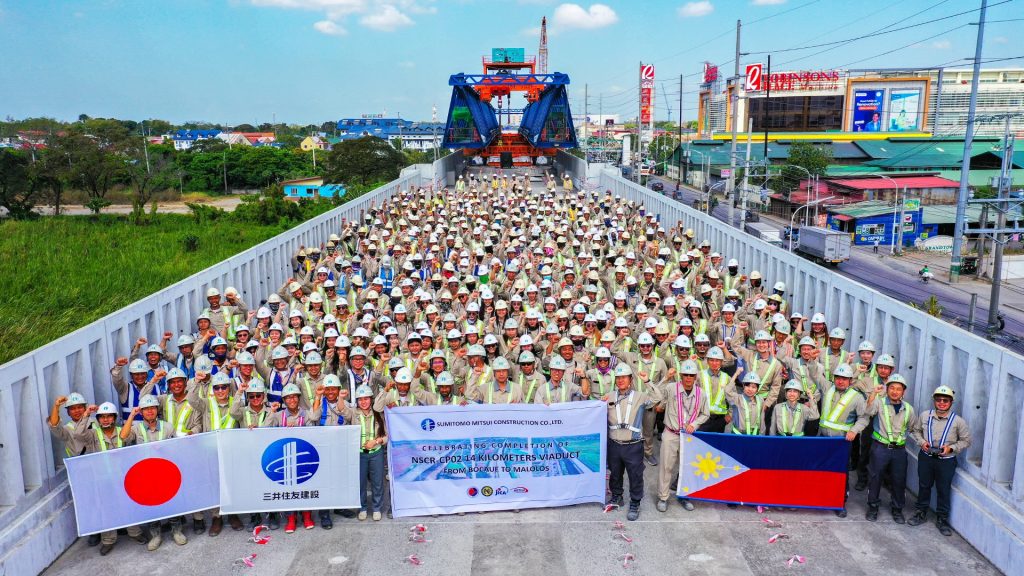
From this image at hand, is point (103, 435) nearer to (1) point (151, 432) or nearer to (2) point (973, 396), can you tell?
(1) point (151, 432)

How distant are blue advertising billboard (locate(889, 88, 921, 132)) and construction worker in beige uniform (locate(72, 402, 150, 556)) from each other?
99.7 metres

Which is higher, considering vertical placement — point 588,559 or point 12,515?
point 12,515

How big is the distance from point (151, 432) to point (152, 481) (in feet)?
1.51

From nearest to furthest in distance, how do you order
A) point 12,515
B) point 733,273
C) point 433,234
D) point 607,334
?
point 12,515, point 607,334, point 733,273, point 433,234

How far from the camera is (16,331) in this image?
10.7 metres

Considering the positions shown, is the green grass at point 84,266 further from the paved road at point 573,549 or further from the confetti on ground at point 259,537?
the paved road at point 573,549

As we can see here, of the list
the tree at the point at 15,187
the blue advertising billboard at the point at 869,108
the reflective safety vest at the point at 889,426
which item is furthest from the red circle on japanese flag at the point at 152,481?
the blue advertising billboard at the point at 869,108

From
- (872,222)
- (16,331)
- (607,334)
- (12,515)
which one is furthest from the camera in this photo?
(872,222)

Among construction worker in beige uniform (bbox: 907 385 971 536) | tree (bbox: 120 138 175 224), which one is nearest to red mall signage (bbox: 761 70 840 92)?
tree (bbox: 120 138 175 224)

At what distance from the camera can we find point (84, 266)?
1805 centimetres

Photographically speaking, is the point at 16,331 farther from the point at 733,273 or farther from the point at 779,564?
the point at 733,273

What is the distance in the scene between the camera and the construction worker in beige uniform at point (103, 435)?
691cm

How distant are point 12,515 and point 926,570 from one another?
7.97 meters

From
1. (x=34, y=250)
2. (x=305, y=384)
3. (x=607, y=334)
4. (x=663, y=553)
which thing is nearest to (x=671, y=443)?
(x=663, y=553)
